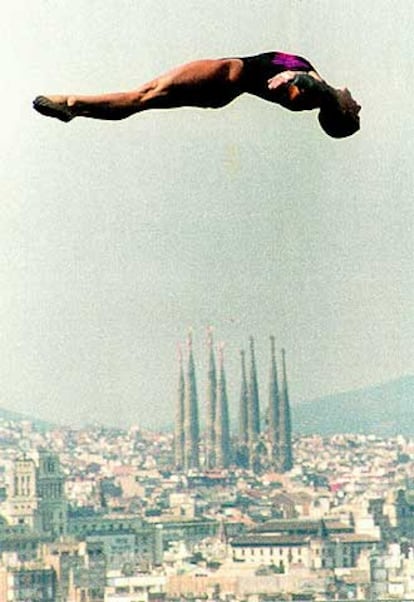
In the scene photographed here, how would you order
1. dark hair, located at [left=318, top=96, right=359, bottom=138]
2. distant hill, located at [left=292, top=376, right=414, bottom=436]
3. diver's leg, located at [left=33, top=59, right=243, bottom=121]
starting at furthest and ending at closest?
distant hill, located at [left=292, top=376, right=414, bottom=436] → dark hair, located at [left=318, top=96, right=359, bottom=138] → diver's leg, located at [left=33, top=59, right=243, bottom=121]

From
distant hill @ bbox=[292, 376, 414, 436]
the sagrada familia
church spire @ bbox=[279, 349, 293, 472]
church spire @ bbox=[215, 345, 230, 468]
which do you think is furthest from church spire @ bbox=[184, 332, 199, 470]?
distant hill @ bbox=[292, 376, 414, 436]

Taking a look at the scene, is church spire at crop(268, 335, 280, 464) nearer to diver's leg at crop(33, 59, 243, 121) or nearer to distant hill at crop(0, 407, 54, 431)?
distant hill at crop(0, 407, 54, 431)

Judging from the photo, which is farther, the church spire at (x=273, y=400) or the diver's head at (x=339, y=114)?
the church spire at (x=273, y=400)

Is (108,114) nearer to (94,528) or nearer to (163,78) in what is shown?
(163,78)

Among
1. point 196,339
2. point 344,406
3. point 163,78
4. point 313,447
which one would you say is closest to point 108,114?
point 163,78

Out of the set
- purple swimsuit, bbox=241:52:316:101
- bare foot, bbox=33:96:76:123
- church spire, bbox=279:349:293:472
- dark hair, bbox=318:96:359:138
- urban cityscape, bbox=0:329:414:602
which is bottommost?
bare foot, bbox=33:96:76:123

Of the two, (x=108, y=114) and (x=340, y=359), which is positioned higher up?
(x=340, y=359)

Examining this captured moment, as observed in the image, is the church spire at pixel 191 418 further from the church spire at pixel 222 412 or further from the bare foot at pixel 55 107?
the bare foot at pixel 55 107

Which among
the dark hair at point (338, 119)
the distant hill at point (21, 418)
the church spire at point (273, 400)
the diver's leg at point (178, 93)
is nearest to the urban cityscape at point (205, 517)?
the church spire at point (273, 400)
